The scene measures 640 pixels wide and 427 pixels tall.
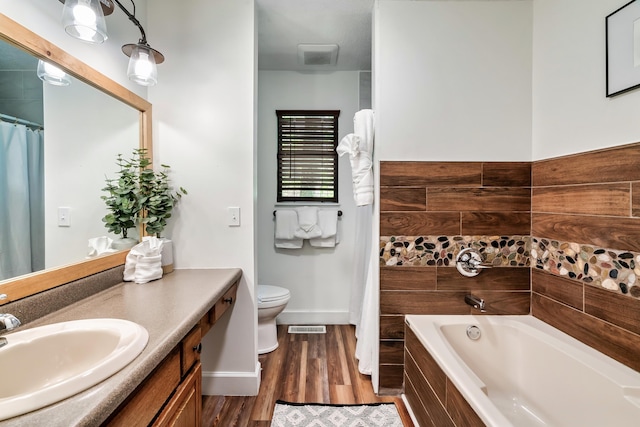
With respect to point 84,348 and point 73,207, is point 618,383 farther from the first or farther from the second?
point 73,207

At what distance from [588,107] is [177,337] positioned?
202cm

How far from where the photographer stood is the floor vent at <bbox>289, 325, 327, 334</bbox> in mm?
2576

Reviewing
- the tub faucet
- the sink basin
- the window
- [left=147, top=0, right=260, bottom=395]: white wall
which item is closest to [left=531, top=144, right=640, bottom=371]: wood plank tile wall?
the tub faucet

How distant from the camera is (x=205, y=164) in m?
1.77

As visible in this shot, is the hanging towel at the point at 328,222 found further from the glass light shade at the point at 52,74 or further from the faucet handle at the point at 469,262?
the glass light shade at the point at 52,74

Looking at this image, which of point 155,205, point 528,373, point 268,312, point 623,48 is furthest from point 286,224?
point 623,48

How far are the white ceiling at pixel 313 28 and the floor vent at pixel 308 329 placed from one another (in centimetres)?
240

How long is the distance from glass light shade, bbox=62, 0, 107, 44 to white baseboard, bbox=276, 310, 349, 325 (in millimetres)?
2370

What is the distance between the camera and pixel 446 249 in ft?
5.70

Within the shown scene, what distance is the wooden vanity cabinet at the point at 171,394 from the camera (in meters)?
0.75

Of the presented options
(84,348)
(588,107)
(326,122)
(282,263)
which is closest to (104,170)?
(84,348)

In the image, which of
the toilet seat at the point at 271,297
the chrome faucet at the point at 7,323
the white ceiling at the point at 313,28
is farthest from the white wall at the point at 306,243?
the chrome faucet at the point at 7,323

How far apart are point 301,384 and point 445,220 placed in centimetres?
138

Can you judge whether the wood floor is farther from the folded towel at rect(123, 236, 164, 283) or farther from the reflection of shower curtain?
the reflection of shower curtain
